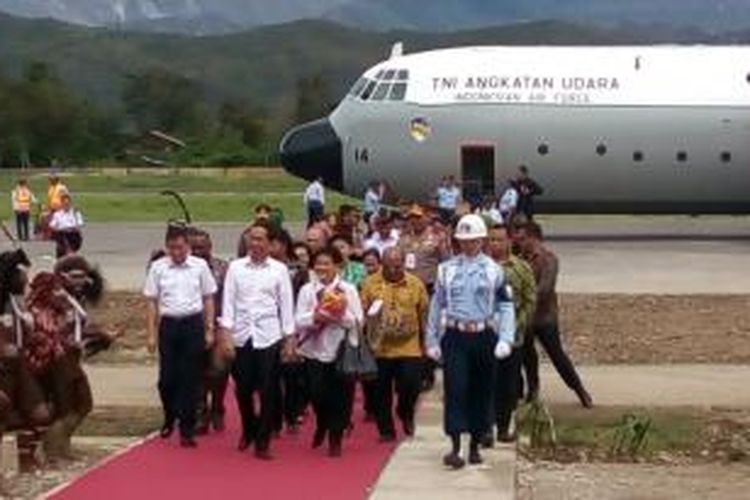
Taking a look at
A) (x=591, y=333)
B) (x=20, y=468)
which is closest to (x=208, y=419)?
(x=20, y=468)

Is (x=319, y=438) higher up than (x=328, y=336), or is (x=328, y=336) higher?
(x=328, y=336)

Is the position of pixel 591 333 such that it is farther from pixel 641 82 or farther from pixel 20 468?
pixel 641 82

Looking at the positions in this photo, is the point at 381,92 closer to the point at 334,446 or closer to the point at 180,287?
the point at 180,287

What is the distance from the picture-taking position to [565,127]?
3500 cm

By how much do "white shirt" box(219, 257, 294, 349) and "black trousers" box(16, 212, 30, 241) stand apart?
25198 mm

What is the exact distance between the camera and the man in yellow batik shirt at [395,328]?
538 inches

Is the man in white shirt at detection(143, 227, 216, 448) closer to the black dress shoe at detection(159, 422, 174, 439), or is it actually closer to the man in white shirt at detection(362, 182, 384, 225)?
the black dress shoe at detection(159, 422, 174, 439)

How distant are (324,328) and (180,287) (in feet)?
3.69

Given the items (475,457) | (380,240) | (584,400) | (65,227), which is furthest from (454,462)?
(65,227)

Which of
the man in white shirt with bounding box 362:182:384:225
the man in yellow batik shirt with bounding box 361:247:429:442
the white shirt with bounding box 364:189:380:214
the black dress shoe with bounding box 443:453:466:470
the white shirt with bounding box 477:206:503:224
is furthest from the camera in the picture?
the man in white shirt with bounding box 362:182:384:225

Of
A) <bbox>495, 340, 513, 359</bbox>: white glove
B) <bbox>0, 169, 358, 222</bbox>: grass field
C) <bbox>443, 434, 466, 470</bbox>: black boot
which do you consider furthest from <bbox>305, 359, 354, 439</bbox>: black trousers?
<bbox>0, 169, 358, 222</bbox>: grass field

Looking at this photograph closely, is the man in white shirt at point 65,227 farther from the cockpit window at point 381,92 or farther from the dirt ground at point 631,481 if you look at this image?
the dirt ground at point 631,481

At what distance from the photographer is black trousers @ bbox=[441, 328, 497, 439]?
1250cm

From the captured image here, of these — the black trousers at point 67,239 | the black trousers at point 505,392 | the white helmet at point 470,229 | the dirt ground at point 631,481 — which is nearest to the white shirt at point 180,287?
the white helmet at point 470,229
